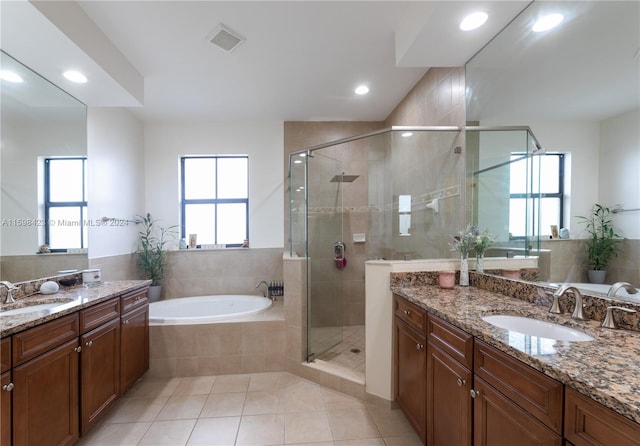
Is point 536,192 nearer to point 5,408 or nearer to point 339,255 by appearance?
point 339,255

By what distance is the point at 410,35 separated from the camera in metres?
1.75

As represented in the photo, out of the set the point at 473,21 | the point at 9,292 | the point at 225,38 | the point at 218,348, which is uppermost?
the point at 225,38

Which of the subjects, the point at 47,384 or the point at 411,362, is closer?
the point at 47,384

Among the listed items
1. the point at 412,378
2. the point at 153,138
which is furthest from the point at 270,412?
the point at 153,138

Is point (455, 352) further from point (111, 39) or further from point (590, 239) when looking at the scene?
point (111, 39)

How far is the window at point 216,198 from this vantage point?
3773 millimetres

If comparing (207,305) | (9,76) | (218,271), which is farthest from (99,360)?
(9,76)

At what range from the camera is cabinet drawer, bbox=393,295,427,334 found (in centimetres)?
156

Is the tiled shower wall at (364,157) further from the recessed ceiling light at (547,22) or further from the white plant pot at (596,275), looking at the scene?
the white plant pot at (596,275)

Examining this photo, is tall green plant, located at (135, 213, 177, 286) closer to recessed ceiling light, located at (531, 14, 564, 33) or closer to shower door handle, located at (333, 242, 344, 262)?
shower door handle, located at (333, 242, 344, 262)

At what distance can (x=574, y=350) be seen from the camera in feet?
2.91

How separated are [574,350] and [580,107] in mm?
1052

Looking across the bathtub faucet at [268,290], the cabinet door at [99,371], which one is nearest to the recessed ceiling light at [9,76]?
the cabinet door at [99,371]

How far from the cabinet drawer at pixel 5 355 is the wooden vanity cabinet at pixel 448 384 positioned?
1.99 metres
